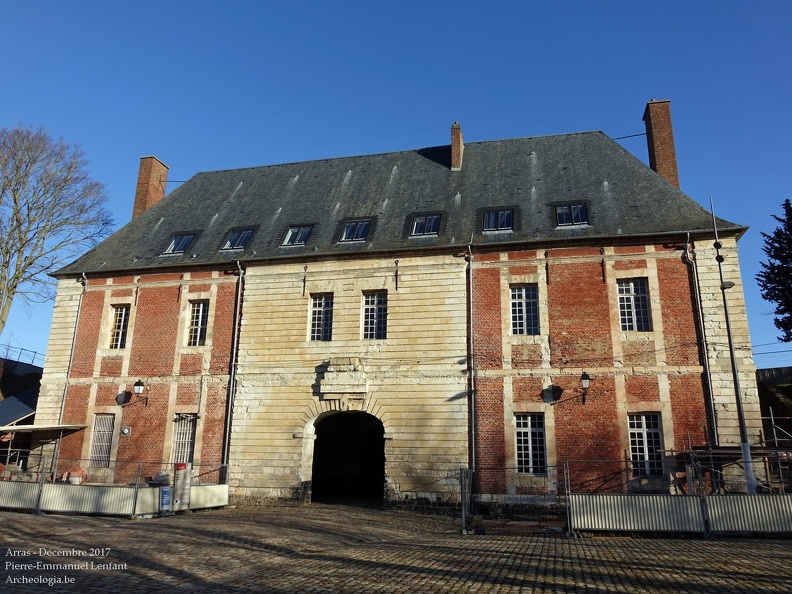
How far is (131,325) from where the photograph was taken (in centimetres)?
1948

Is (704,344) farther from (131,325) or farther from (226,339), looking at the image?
(131,325)

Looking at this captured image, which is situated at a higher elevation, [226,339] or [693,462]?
[226,339]

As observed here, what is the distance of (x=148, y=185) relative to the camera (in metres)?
23.9

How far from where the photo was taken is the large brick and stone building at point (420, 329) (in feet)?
51.4

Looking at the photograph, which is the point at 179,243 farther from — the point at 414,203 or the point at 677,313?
the point at 677,313

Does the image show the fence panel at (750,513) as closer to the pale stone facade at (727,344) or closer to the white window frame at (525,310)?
the pale stone facade at (727,344)

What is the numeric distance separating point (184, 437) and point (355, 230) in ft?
27.3

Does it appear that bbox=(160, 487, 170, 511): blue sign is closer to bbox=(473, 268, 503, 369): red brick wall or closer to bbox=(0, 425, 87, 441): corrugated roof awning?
bbox=(0, 425, 87, 441): corrugated roof awning

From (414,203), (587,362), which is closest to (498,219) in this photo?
(414,203)

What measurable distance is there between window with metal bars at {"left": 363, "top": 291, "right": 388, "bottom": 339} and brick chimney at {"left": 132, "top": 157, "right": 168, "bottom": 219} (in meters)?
11.2

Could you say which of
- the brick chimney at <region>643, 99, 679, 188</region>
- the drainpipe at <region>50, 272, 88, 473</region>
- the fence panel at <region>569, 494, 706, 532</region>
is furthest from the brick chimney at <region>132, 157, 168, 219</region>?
the fence panel at <region>569, 494, 706, 532</region>

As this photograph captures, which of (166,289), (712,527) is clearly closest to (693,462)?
(712,527)

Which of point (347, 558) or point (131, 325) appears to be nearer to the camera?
point (347, 558)

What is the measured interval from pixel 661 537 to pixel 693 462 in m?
3.37
